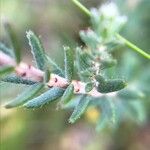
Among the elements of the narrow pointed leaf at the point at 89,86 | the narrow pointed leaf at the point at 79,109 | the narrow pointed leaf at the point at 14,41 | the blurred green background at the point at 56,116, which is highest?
the narrow pointed leaf at the point at 14,41

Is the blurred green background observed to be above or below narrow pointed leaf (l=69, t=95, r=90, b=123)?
below

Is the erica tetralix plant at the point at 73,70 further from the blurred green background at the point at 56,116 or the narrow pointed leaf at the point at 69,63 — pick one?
the blurred green background at the point at 56,116

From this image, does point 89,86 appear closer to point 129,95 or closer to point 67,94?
point 67,94

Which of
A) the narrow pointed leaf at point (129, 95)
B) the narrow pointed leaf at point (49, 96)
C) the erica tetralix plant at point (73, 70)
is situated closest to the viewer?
the erica tetralix plant at point (73, 70)

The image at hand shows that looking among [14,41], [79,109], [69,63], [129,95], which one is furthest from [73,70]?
[129,95]

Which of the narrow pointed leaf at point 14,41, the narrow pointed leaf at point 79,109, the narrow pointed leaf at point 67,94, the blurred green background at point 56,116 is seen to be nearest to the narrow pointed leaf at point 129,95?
the blurred green background at point 56,116

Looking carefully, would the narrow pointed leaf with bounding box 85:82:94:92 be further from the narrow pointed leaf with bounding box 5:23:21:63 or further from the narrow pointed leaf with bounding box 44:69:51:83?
the narrow pointed leaf with bounding box 5:23:21:63

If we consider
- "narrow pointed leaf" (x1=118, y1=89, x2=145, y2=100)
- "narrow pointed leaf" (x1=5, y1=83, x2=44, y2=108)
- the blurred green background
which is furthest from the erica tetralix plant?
the blurred green background
